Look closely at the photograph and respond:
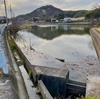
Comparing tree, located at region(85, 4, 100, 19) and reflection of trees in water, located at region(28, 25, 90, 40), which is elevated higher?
tree, located at region(85, 4, 100, 19)

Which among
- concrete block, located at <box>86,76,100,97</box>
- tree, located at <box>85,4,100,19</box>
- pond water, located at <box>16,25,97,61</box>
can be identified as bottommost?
pond water, located at <box>16,25,97,61</box>

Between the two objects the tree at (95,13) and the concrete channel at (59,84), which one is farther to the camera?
the tree at (95,13)

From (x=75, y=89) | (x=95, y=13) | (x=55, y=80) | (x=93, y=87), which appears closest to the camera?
(x=93, y=87)

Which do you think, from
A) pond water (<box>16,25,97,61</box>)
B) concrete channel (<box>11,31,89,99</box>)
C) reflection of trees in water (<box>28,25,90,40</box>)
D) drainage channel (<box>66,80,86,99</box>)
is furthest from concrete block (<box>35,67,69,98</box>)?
reflection of trees in water (<box>28,25,90,40</box>)

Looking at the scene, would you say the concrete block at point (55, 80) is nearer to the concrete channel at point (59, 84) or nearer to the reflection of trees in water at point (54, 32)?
the concrete channel at point (59, 84)

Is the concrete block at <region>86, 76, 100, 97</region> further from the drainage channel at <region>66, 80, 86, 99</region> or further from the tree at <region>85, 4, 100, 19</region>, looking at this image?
the tree at <region>85, 4, 100, 19</region>

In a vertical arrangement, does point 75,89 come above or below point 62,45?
above

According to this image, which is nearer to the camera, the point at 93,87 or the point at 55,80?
the point at 93,87

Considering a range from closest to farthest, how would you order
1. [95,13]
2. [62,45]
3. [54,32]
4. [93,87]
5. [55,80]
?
[93,87] → [55,80] → [62,45] → [54,32] → [95,13]

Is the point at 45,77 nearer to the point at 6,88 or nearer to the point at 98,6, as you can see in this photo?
the point at 6,88

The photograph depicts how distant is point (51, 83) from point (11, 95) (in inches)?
106

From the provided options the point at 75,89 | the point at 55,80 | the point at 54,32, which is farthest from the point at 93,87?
the point at 54,32

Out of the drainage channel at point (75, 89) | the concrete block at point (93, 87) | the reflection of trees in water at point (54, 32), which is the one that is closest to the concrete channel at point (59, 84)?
the drainage channel at point (75, 89)

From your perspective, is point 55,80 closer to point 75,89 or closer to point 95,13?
point 75,89
